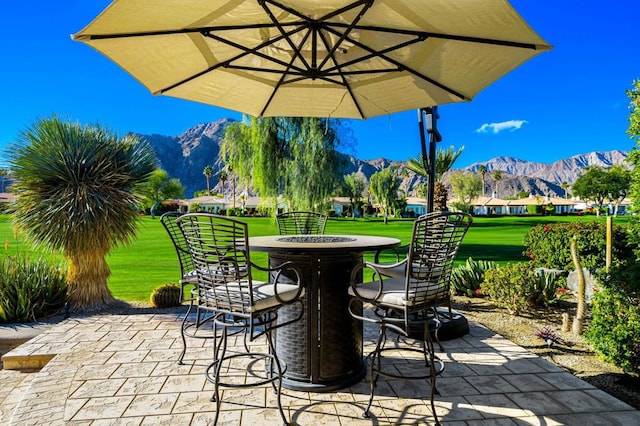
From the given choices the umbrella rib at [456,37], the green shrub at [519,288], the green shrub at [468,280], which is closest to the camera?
the umbrella rib at [456,37]

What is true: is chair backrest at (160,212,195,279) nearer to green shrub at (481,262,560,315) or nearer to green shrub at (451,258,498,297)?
green shrub at (481,262,560,315)

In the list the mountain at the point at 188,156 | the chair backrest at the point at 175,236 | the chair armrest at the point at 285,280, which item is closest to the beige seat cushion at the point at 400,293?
the chair armrest at the point at 285,280

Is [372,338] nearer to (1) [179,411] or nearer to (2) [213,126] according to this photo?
(1) [179,411]

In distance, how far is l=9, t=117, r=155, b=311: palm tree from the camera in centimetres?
498

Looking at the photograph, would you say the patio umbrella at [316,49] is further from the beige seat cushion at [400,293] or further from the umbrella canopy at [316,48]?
the beige seat cushion at [400,293]

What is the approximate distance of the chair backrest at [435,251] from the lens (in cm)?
223

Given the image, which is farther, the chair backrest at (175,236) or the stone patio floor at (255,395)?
the chair backrest at (175,236)

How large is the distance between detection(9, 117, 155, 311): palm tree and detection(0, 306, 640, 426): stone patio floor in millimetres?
1837

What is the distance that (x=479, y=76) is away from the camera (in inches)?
123

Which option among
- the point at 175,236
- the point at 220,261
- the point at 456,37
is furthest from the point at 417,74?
the point at 175,236

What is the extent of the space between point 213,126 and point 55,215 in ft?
649

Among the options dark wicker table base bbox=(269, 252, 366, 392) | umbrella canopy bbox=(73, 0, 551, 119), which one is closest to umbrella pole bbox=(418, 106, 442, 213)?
umbrella canopy bbox=(73, 0, 551, 119)

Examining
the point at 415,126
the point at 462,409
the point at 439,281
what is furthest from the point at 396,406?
the point at 415,126

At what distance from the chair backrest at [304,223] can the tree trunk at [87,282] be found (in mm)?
2695
